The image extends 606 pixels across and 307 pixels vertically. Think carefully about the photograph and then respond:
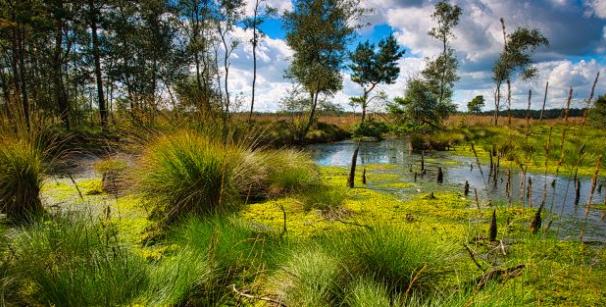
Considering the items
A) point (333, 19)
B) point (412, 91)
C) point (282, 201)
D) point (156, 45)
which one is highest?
point (333, 19)

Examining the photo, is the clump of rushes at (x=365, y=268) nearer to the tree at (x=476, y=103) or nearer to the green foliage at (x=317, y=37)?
the green foliage at (x=317, y=37)

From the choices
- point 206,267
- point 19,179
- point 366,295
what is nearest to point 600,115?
point 366,295

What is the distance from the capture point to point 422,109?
2294 centimetres

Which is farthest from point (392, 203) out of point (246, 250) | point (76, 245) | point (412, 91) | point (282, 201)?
point (412, 91)

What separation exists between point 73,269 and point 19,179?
217 centimetres

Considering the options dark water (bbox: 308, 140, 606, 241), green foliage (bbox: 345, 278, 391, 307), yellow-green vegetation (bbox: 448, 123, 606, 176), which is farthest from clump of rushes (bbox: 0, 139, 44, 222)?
yellow-green vegetation (bbox: 448, 123, 606, 176)

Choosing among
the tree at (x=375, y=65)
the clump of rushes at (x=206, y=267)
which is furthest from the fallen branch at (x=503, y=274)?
the tree at (x=375, y=65)

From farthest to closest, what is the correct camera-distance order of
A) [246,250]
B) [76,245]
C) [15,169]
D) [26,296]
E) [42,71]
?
[42,71] → [15,169] → [246,250] → [76,245] → [26,296]

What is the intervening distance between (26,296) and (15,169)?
2.08 metres

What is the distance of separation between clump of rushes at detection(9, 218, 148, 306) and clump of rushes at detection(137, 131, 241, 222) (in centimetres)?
127

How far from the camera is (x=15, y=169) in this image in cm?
391

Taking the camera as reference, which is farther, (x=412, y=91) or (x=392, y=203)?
(x=412, y=91)

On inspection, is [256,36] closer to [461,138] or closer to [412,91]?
[412,91]

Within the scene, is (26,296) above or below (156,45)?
below
